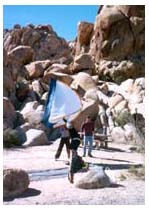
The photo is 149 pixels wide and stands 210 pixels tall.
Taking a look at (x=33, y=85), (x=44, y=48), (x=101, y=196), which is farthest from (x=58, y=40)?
(x=101, y=196)

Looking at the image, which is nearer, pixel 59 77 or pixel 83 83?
pixel 83 83

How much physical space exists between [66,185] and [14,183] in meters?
1.31

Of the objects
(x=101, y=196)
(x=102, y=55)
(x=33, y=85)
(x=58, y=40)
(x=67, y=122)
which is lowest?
(x=101, y=196)

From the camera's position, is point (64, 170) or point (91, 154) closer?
point (64, 170)

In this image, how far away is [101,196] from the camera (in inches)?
335

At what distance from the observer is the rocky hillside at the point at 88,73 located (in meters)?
20.9

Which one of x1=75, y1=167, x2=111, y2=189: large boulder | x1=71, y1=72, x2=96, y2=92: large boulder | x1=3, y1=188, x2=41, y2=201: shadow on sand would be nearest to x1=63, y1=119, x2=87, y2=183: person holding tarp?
x1=75, y1=167, x2=111, y2=189: large boulder

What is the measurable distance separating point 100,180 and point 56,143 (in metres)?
9.55

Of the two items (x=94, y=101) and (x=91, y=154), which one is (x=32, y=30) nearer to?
(x=94, y=101)

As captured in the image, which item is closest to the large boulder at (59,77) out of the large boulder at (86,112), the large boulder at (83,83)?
the large boulder at (83,83)

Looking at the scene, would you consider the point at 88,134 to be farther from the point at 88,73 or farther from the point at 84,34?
the point at 84,34

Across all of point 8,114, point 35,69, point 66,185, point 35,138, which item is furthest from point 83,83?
point 66,185

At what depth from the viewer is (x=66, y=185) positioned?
9.53m

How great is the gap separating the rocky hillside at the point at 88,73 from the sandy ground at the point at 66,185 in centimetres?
277
